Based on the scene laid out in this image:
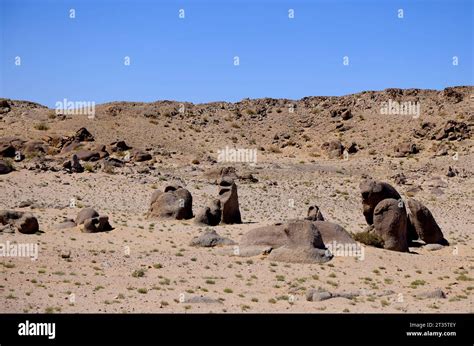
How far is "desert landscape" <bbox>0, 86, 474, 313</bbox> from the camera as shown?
18812mm

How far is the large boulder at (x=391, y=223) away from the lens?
25.0 meters

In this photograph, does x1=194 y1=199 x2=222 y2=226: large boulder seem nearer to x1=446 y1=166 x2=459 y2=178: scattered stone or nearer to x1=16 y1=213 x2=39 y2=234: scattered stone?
x1=16 y1=213 x2=39 y2=234: scattered stone

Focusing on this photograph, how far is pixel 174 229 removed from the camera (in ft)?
89.1

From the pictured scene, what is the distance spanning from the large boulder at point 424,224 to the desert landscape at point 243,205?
2.3 inches

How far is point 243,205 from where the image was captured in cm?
3541

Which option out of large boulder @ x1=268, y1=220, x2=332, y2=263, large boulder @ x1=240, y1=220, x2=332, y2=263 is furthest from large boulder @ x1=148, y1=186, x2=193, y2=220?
large boulder @ x1=268, y1=220, x2=332, y2=263

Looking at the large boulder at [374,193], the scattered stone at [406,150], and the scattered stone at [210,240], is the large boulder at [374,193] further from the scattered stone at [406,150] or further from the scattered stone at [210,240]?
the scattered stone at [406,150]

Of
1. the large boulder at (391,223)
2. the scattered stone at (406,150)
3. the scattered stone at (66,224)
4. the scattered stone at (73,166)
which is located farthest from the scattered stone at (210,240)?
the scattered stone at (406,150)

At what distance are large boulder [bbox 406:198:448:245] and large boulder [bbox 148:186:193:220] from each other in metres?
9.35

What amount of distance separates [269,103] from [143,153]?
25.0 m

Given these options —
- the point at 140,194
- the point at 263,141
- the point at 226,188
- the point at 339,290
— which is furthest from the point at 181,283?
the point at 263,141

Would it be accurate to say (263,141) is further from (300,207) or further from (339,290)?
(339,290)

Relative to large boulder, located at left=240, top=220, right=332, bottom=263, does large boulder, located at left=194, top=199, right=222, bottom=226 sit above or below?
above
